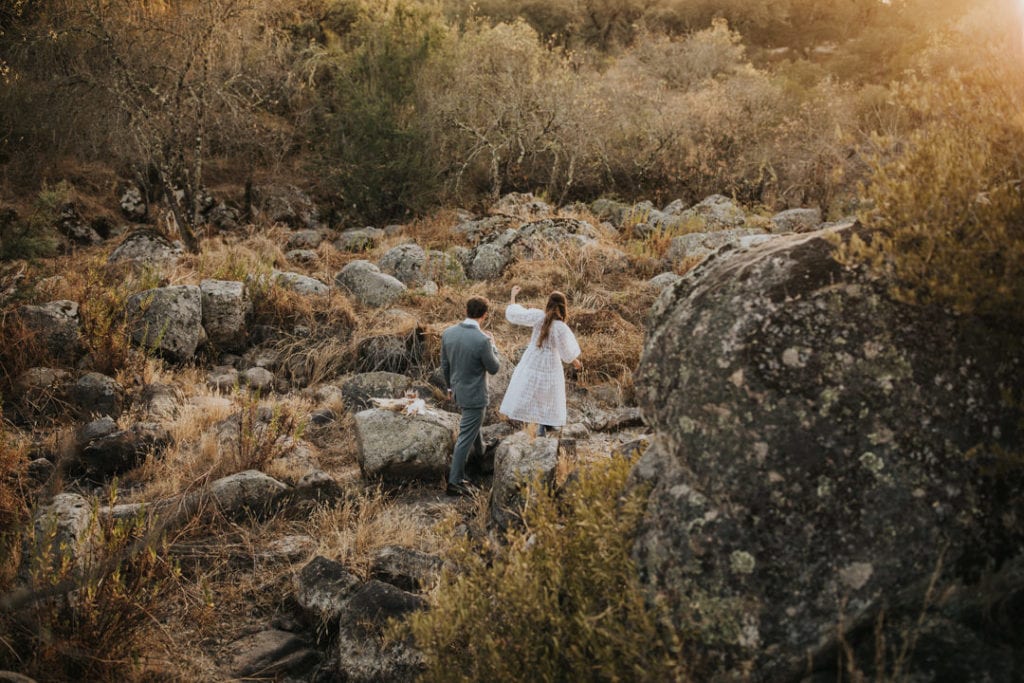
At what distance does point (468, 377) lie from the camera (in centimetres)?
562

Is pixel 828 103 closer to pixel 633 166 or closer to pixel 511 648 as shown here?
pixel 633 166

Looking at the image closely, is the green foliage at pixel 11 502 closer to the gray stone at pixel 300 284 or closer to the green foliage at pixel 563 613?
the green foliage at pixel 563 613

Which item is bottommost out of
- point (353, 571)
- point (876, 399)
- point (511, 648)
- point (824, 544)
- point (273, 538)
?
point (273, 538)

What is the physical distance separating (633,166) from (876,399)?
46.5ft

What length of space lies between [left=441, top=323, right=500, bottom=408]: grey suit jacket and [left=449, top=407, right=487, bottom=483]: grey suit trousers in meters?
0.08

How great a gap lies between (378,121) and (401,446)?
1058 centimetres

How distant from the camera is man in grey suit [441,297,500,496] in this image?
5.52 m

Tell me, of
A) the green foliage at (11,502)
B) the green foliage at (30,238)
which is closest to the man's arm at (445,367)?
the green foliage at (11,502)

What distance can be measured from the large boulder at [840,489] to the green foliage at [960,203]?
11cm

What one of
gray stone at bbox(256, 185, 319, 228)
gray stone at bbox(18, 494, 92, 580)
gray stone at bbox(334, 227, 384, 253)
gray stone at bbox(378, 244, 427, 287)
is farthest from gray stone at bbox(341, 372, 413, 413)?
gray stone at bbox(256, 185, 319, 228)

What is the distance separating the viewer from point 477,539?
4254 millimetres

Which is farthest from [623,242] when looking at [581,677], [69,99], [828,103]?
[69,99]

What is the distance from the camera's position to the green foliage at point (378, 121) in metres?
14.3

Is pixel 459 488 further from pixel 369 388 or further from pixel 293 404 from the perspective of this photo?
pixel 293 404
